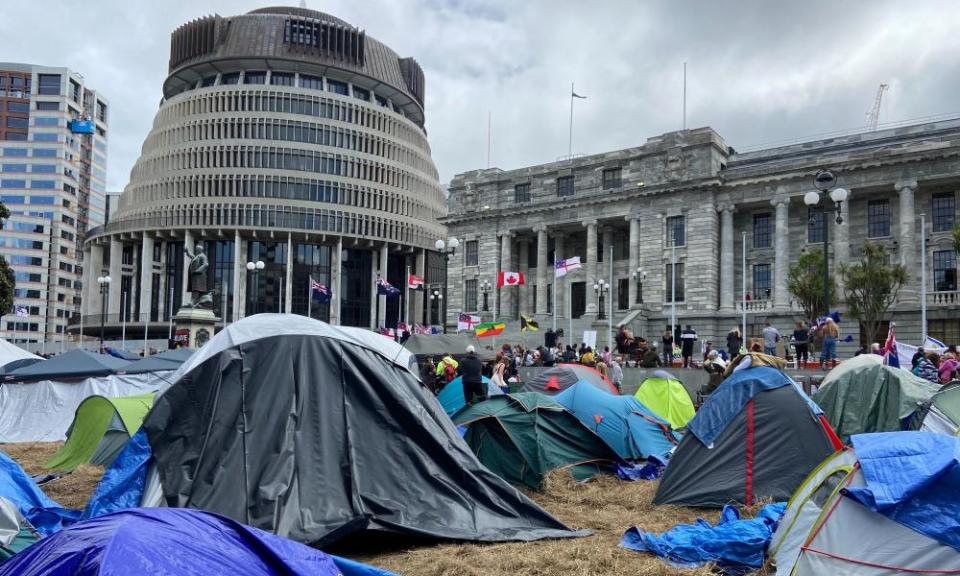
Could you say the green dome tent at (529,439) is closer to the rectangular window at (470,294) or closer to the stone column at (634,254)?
the stone column at (634,254)

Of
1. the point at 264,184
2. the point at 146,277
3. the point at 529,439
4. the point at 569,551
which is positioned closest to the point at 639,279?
the point at 264,184

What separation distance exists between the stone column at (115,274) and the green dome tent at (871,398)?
78.8 meters

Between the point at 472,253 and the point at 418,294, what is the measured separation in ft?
79.3

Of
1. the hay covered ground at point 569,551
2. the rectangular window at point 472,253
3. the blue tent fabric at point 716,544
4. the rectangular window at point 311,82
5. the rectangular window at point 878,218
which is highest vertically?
the rectangular window at point 311,82

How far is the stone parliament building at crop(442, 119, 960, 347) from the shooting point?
44688mm

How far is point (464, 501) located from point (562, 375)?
370 inches

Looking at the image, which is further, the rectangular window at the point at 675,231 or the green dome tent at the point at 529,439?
the rectangular window at the point at 675,231

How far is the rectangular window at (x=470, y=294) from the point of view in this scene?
6088 cm

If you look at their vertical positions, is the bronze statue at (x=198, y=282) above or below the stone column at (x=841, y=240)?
below

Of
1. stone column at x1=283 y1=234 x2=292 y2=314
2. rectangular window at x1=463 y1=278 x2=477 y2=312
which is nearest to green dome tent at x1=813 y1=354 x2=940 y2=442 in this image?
rectangular window at x1=463 y1=278 x2=477 y2=312

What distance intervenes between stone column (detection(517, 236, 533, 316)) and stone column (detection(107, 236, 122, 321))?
4401cm

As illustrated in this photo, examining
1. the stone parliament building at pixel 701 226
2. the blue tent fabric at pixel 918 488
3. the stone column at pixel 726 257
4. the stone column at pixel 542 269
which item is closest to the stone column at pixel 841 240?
the stone parliament building at pixel 701 226

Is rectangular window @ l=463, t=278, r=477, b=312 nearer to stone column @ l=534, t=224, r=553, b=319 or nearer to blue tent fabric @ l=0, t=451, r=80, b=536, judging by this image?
stone column @ l=534, t=224, r=553, b=319

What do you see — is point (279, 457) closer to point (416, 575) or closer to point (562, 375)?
point (416, 575)
